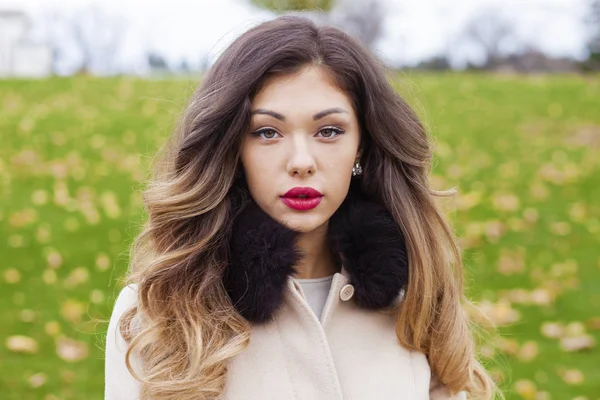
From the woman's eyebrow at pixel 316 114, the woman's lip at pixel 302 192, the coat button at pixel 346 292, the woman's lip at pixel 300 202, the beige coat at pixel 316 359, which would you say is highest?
the woman's eyebrow at pixel 316 114

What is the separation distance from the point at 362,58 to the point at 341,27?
165 mm

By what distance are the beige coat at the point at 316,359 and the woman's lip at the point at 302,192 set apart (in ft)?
0.73

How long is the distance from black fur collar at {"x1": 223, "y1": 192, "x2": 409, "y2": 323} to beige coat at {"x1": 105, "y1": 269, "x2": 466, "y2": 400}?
5cm

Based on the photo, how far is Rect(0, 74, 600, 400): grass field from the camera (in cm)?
423

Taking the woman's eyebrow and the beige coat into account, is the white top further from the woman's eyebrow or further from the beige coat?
the woman's eyebrow

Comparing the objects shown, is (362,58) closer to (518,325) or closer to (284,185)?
(284,185)

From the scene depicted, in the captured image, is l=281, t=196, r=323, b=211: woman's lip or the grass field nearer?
l=281, t=196, r=323, b=211: woman's lip

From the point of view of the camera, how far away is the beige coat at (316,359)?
2146 millimetres

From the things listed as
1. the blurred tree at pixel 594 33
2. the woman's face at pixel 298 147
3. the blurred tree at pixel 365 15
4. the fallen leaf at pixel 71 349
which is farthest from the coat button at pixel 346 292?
the blurred tree at pixel 365 15

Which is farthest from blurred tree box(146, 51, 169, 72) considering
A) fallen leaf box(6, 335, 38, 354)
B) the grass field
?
fallen leaf box(6, 335, 38, 354)

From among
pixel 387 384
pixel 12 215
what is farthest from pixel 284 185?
pixel 12 215

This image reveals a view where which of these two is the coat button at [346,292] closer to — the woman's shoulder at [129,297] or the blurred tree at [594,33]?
Result: the woman's shoulder at [129,297]

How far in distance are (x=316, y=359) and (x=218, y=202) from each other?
0.46 m

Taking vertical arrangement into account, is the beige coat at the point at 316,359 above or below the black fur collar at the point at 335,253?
below
